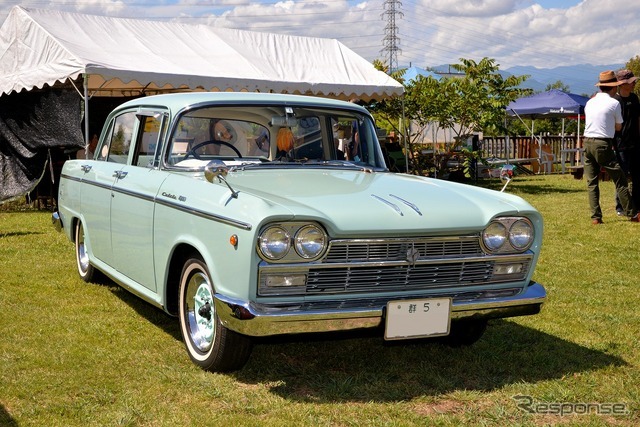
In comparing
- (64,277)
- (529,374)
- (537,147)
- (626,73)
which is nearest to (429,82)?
(626,73)

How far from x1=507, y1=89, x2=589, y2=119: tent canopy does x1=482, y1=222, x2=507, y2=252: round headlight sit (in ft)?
64.3

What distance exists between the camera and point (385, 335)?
3812 mm

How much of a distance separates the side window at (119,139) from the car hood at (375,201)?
4.14 feet

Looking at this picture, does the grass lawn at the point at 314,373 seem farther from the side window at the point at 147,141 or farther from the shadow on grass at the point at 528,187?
the shadow on grass at the point at 528,187

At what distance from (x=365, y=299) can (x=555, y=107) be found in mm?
20781

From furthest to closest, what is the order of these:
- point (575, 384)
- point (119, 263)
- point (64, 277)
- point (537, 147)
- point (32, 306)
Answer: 1. point (537, 147)
2. point (64, 277)
3. point (32, 306)
4. point (119, 263)
5. point (575, 384)

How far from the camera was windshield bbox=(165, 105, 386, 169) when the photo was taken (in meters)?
4.88

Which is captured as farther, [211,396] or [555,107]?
[555,107]

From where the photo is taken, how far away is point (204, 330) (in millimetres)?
4316

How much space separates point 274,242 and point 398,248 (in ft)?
2.14

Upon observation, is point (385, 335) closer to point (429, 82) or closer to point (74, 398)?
point (74, 398)

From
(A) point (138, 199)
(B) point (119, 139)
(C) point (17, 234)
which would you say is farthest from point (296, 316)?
(C) point (17, 234)

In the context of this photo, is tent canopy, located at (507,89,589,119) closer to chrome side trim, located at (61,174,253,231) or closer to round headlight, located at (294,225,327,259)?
chrome side trim, located at (61,174,253,231)

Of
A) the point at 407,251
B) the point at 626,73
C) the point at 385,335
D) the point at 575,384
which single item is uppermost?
the point at 626,73
